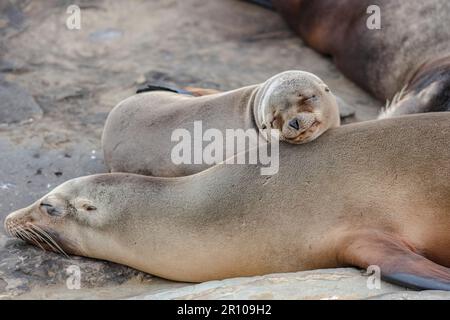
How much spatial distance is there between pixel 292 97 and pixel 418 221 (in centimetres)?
92

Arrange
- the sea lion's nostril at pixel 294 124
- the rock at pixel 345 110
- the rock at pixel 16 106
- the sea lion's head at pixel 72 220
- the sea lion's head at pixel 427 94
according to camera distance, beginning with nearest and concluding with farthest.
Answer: the sea lion's nostril at pixel 294 124 < the sea lion's head at pixel 72 220 < the sea lion's head at pixel 427 94 < the rock at pixel 345 110 < the rock at pixel 16 106

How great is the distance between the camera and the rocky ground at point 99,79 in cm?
391

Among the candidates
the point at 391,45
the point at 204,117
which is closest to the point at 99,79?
the point at 204,117

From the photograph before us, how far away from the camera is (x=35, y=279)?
3965mm

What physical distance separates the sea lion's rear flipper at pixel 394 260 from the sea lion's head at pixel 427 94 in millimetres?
1663

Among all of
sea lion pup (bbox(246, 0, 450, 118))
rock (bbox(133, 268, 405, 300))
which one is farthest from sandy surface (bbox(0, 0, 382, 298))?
rock (bbox(133, 268, 405, 300))

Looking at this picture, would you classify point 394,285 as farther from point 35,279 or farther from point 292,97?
point 35,279

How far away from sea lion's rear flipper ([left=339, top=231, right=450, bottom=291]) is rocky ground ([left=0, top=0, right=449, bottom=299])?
0.10m

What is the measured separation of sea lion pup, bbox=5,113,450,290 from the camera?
11.8ft

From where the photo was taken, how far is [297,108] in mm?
4137

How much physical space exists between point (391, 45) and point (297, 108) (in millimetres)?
2234

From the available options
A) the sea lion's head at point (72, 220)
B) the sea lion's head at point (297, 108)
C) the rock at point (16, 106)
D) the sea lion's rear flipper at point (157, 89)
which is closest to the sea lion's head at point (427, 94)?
the sea lion's head at point (297, 108)

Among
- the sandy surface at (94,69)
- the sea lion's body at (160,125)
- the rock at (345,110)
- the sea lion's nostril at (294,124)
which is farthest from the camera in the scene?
the rock at (345,110)

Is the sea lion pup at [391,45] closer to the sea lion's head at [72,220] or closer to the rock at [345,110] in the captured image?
the rock at [345,110]
